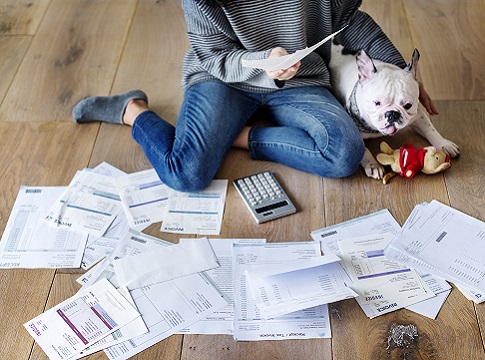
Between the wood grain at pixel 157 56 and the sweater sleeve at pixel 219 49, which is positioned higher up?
the sweater sleeve at pixel 219 49

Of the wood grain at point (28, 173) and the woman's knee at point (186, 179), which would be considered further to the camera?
the woman's knee at point (186, 179)

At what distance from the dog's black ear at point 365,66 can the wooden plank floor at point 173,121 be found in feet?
0.77

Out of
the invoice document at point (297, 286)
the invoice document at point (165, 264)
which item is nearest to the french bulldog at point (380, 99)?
the invoice document at point (297, 286)

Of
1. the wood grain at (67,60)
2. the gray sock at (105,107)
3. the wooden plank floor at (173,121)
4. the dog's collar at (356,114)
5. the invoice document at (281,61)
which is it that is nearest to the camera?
the wooden plank floor at (173,121)

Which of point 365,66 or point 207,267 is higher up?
point 365,66

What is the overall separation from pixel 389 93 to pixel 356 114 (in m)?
0.15

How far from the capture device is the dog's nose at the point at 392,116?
1644 millimetres

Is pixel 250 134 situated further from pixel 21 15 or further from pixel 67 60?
pixel 21 15

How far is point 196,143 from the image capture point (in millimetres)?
1718

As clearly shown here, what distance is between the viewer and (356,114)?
5.79 ft

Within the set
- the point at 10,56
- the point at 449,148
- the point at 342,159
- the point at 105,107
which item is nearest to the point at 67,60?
the point at 10,56

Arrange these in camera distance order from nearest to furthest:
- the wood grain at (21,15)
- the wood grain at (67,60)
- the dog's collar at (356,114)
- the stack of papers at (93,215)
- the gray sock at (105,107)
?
1. the stack of papers at (93,215)
2. the dog's collar at (356,114)
3. the gray sock at (105,107)
4. the wood grain at (67,60)
5. the wood grain at (21,15)

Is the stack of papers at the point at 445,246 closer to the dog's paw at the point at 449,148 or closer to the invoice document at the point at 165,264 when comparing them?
the dog's paw at the point at 449,148

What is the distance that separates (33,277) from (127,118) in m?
0.57
